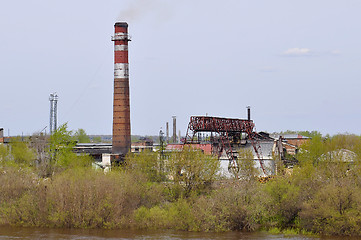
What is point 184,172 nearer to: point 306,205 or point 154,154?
point 154,154

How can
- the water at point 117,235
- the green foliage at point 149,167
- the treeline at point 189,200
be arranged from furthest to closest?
the green foliage at point 149,167, the treeline at point 189,200, the water at point 117,235

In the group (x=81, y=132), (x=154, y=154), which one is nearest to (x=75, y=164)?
(x=154, y=154)

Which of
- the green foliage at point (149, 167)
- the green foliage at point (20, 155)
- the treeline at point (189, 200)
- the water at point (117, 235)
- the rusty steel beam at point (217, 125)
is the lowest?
the water at point (117, 235)

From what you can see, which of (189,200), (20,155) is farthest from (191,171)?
(20,155)

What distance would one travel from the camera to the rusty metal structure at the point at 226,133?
50469mm

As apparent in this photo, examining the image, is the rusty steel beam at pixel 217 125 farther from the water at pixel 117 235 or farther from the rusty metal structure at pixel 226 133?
the water at pixel 117 235

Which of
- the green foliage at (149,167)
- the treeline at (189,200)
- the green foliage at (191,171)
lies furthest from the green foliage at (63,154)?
the green foliage at (191,171)

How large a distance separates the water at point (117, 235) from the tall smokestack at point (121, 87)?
1839cm

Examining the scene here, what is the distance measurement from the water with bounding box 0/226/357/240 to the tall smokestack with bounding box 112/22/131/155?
1839 centimetres

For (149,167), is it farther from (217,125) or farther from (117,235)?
(217,125)

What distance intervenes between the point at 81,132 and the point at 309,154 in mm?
69437

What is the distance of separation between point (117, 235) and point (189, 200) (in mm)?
5433

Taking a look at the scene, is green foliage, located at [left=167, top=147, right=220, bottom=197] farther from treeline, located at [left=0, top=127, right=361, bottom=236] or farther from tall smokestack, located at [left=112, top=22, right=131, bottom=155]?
tall smokestack, located at [left=112, top=22, right=131, bottom=155]

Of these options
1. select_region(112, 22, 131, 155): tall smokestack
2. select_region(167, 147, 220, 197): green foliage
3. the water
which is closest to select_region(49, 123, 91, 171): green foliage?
select_region(112, 22, 131, 155): tall smokestack
